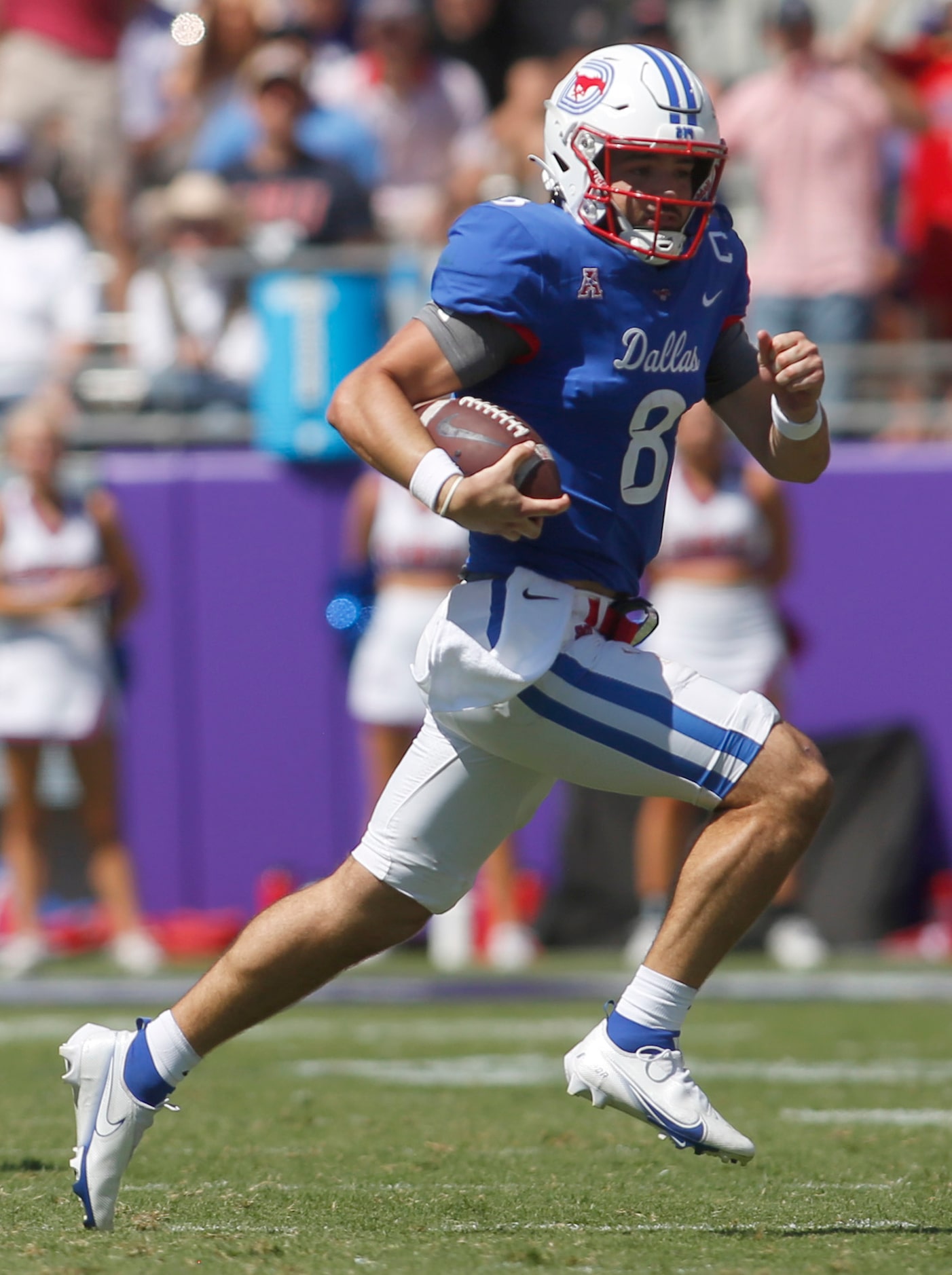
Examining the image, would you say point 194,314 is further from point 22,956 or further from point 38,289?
point 22,956

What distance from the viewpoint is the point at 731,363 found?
4.11 m

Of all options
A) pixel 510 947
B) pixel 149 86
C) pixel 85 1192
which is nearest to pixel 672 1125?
pixel 85 1192

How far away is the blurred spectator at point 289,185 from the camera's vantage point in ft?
31.1

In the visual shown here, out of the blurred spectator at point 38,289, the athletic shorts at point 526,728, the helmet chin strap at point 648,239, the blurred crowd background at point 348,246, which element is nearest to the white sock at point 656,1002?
the athletic shorts at point 526,728

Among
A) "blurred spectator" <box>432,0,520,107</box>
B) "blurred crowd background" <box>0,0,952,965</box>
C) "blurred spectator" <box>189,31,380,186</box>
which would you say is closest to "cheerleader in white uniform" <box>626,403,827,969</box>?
"blurred crowd background" <box>0,0,952,965</box>

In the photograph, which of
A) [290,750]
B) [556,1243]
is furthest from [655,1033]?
[290,750]

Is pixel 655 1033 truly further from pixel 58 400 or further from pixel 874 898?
pixel 58 400

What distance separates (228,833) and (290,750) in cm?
43

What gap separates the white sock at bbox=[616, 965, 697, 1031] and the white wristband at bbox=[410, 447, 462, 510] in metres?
0.85

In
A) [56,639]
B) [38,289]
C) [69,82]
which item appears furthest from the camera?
[69,82]

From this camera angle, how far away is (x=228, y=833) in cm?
922

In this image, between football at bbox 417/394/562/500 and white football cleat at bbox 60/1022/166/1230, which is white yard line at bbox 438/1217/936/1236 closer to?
white football cleat at bbox 60/1022/166/1230

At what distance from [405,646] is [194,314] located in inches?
81.4

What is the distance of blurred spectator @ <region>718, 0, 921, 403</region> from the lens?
9125 mm
